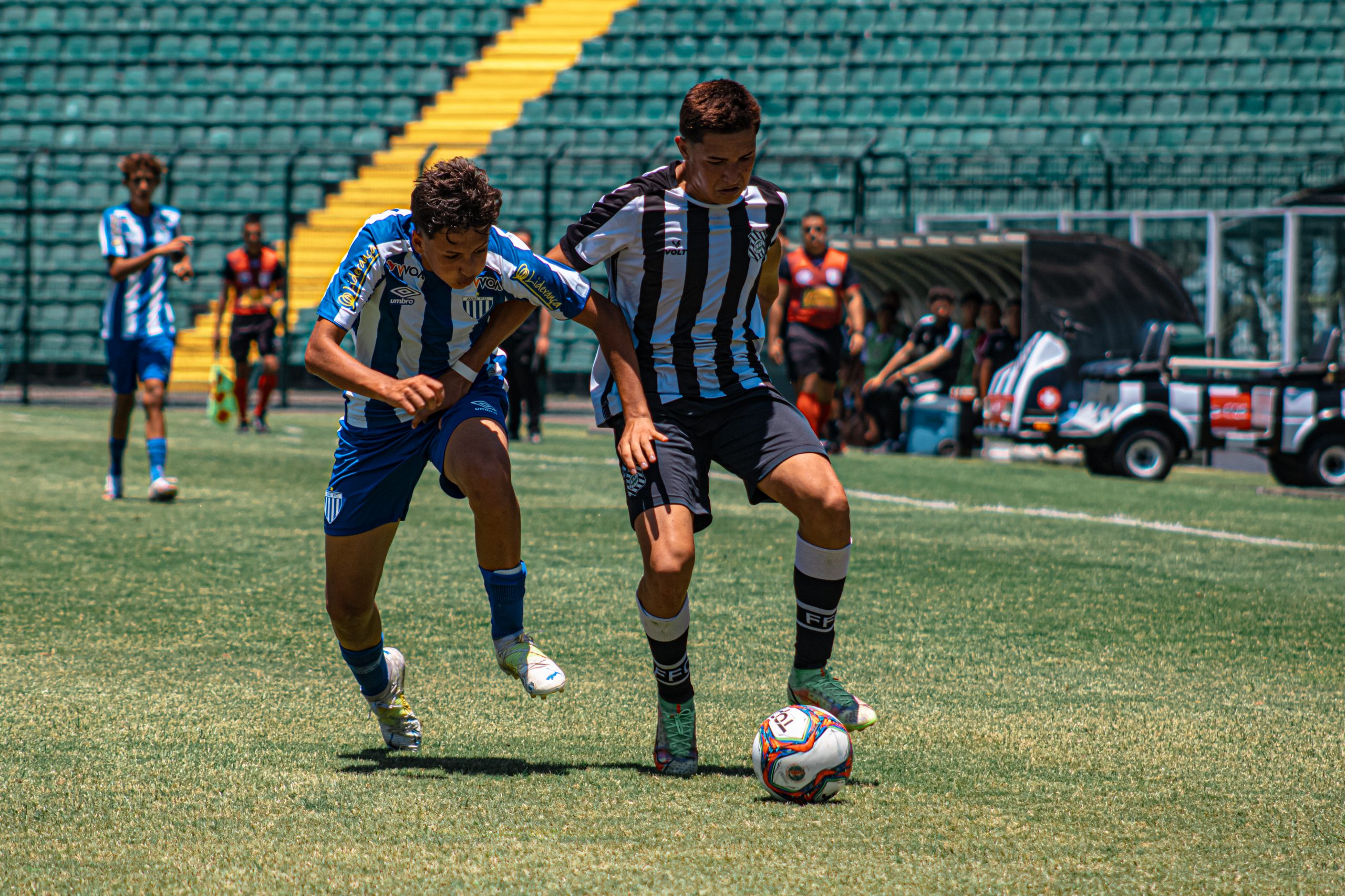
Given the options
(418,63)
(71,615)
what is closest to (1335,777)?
(71,615)

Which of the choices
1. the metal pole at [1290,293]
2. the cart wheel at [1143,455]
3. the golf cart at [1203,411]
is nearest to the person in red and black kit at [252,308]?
the golf cart at [1203,411]

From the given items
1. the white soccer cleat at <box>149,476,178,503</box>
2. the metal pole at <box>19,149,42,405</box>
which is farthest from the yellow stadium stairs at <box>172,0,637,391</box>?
the white soccer cleat at <box>149,476,178,503</box>

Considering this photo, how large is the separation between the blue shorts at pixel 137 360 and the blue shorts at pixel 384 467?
572 centimetres

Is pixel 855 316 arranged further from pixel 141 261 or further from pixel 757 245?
pixel 757 245

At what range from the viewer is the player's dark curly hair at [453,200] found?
3570 millimetres

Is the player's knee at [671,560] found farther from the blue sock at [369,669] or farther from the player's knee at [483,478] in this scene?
the blue sock at [369,669]

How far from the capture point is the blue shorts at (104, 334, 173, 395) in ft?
30.4

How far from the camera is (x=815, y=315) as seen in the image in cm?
1240

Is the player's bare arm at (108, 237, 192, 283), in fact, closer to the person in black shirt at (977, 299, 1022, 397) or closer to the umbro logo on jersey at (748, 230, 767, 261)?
the umbro logo on jersey at (748, 230, 767, 261)

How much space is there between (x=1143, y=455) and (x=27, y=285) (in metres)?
15.1

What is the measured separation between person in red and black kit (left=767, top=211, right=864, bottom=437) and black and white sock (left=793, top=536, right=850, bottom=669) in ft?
27.6

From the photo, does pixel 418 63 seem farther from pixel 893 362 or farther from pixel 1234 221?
pixel 1234 221

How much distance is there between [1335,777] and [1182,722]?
0.61 m

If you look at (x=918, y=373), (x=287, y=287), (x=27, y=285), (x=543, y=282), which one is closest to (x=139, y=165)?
(x=543, y=282)
